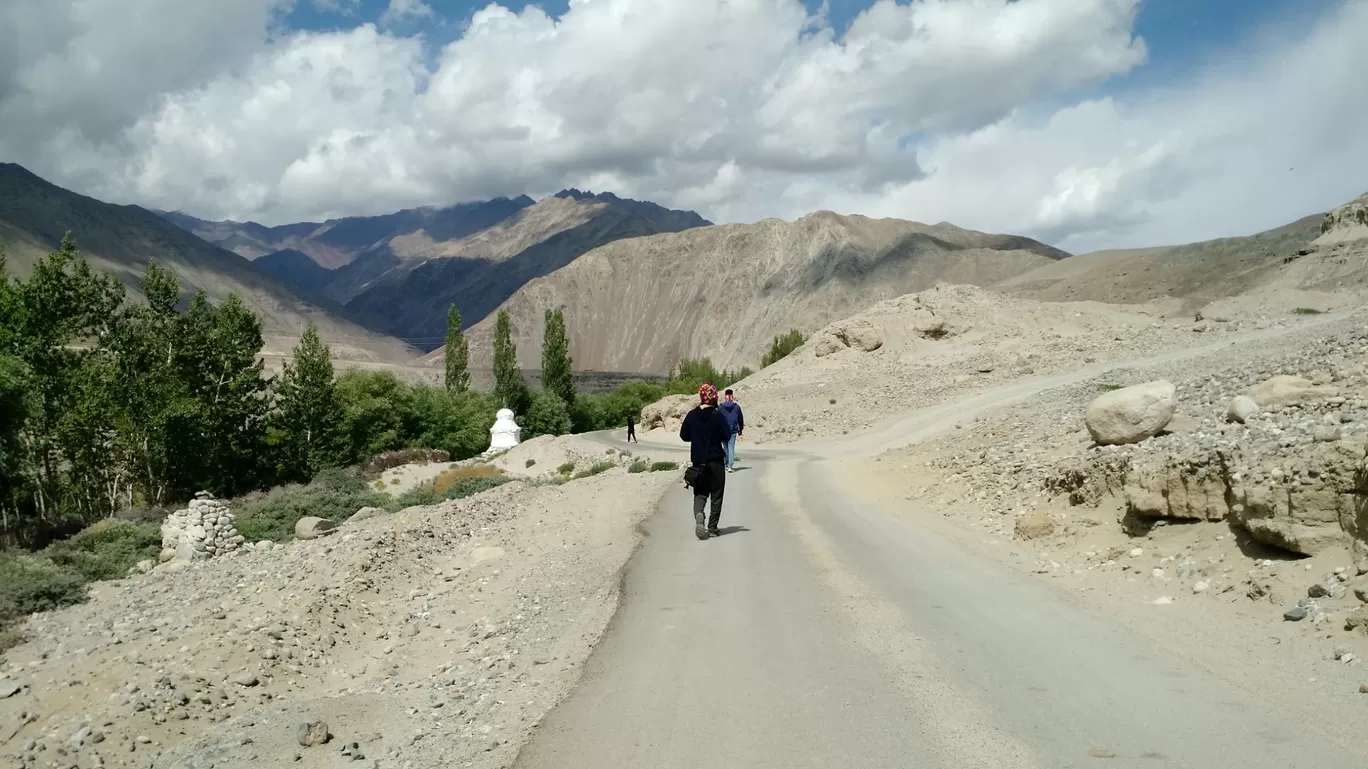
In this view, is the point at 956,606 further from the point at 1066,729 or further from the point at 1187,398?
the point at 1187,398

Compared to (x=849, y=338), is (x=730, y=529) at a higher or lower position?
lower

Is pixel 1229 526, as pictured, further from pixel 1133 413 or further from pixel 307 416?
pixel 307 416

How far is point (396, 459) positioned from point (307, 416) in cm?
541

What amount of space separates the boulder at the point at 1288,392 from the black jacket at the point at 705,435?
7.47m

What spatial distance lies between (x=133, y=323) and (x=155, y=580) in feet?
76.7

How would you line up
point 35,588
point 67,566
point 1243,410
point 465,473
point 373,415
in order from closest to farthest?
point 1243,410
point 35,588
point 67,566
point 465,473
point 373,415

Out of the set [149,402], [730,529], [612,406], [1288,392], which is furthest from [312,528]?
[612,406]

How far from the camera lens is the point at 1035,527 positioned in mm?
11914

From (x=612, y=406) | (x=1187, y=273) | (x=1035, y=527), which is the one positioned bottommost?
(x=1035, y=527)

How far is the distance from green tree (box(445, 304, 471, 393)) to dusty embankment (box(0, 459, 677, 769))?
181ft

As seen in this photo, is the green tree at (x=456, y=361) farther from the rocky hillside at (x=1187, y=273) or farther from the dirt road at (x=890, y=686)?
the rocky hillside at (x=1187, y=273)

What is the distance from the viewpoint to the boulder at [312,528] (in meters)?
23.7

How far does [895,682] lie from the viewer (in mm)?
6414

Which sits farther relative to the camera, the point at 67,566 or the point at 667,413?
the point at 667,413
